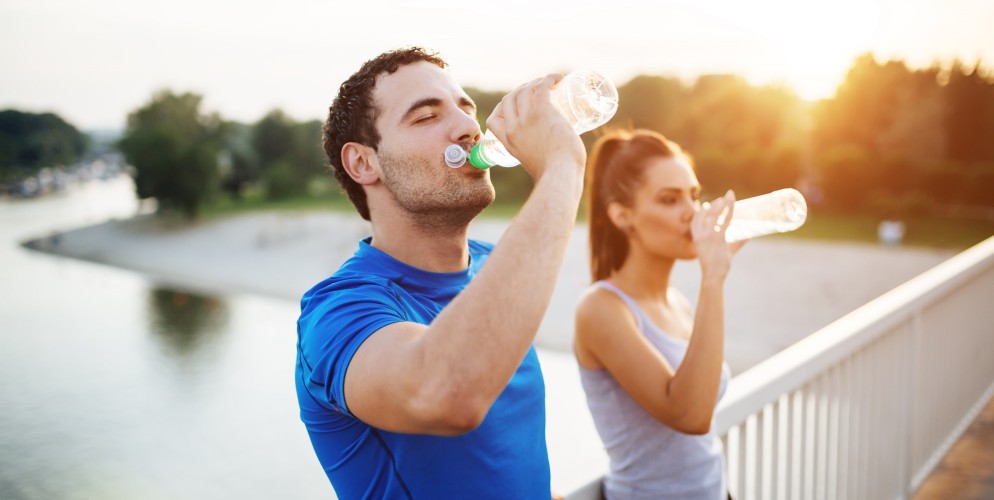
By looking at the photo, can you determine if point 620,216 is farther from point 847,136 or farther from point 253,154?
point 253,154

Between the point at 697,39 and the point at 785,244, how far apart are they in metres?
26.6

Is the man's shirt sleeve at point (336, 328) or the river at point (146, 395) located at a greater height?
the man's shirt sleeve at point (336, 328)

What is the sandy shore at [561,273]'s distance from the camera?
55.5 feet

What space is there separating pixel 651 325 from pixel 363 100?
0.71 metres

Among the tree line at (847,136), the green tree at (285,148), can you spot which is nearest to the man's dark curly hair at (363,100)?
the tree line at (847,136)

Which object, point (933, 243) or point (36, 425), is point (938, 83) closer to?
point (933, 243)

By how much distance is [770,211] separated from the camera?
162 centimetres

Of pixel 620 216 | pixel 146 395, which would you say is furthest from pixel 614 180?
pixel 146 395

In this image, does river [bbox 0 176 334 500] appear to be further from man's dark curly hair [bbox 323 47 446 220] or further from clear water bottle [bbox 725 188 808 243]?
man's dark curly hair [bbox 323 47 446 220]

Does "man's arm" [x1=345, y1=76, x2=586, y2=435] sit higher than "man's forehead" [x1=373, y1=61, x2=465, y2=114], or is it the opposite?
"man's forehead" [x1=373, y1=61, x2=465, y2=114]

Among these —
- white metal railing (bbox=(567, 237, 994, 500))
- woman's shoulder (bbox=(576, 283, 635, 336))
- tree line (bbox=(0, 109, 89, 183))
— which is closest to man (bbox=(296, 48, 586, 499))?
woman's shoulder (bbox=(576, 283, 635, 336))

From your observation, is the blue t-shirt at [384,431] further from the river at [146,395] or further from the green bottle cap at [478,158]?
the river at [146,395]

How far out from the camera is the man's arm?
0.71 m

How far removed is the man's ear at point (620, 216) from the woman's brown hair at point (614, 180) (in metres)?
0.01
